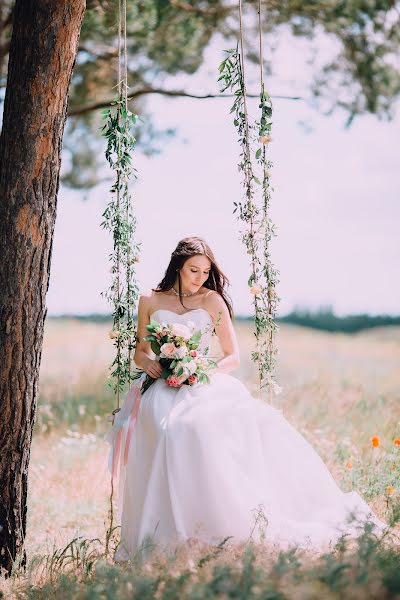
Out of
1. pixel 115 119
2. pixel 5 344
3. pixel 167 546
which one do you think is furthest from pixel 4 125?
pixel 167 546

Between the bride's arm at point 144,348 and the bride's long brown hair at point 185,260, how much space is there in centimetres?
15

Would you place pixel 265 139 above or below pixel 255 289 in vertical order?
above

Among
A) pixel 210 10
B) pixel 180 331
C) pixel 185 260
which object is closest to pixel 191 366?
pixel 180 331

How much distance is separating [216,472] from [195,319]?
45.2 inches

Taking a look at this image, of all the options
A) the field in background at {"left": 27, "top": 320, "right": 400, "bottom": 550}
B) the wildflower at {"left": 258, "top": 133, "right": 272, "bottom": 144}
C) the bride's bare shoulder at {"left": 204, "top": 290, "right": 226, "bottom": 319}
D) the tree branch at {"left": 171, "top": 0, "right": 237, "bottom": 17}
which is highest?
the tree branch at {"left": 171, "top": 0, "right": 237, "bottom": 17}

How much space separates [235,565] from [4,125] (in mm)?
2714

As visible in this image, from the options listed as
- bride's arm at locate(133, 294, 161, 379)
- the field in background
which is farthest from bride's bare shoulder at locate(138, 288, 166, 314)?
the field in background

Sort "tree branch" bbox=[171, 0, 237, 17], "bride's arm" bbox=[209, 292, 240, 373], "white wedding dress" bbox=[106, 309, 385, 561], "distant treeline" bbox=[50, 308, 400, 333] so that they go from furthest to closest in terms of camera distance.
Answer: "distant treeline" bbox=[50, 308, 400, 333] → "tree branch" bbox=[171, 0, 237, 17] → "bride's arm" bbox=[209, 292, 240, 373] → "white wedding dress" bbox=[106, 309, 385, 561]

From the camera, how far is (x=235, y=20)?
8.65 meters

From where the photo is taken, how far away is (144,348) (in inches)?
187

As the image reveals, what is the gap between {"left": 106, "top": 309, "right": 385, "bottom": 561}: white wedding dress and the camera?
3904 millimetres

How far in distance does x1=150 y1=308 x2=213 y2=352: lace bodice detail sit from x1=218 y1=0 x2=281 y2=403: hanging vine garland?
12.5 inches

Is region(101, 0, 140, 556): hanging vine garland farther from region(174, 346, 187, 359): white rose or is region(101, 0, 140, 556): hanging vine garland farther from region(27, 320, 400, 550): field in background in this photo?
region(27, 320, 400, 550): field in background

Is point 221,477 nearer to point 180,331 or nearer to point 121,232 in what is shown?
point 180,331
